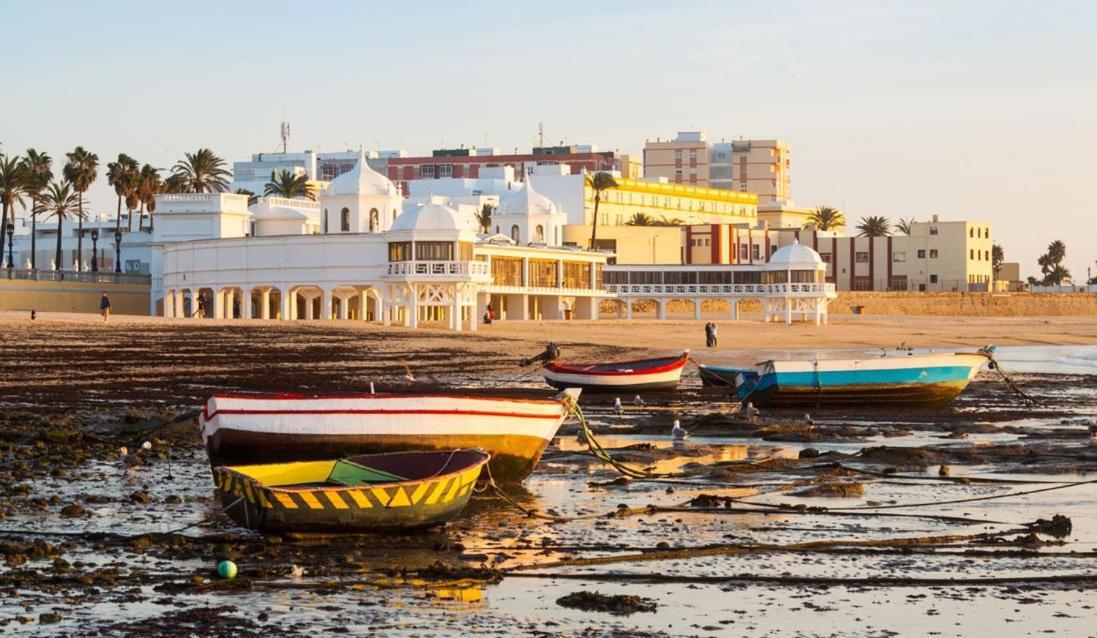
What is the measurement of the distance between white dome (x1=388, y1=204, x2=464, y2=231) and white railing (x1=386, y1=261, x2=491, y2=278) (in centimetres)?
197

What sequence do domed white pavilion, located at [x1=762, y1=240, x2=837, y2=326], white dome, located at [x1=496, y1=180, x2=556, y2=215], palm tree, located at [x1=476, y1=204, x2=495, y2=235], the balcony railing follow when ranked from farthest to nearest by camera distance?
palm tree, located at [x1=476, y1=204, x2=495, y2=235], white dome, located at [x1=496, y1=180, x2=556, y2=215], domed white pavilion, located at [x1=762, y1=240, x2=837, y2=326], the balcony railing

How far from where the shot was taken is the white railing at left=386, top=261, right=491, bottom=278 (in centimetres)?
8681

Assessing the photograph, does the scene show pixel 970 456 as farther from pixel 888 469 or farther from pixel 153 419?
pixel 153 419

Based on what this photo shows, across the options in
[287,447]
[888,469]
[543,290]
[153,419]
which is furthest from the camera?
[543,290]

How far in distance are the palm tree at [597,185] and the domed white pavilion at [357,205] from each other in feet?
130

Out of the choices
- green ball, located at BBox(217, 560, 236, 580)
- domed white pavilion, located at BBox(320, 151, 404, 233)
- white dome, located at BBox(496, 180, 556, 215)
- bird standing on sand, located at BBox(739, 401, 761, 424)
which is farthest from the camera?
white dome, located at BBox(496, 180, 556, 215)

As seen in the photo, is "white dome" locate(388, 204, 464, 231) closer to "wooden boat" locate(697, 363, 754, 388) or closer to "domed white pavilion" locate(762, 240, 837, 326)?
"domed white pavilion" locate(762, 240, 837, 326)

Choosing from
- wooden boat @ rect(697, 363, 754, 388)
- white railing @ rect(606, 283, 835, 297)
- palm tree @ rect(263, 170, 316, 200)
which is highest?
palm tree @ rect(263, 170, 316, 200)

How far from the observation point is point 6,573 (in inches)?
635

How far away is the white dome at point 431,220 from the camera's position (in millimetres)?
88000

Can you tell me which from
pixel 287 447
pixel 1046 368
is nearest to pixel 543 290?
pixel 1046 368

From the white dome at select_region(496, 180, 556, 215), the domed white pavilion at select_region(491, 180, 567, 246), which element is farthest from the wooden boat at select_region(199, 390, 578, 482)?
the white dome at select_region(496, 180, 556, 215)

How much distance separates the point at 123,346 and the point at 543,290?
178ft

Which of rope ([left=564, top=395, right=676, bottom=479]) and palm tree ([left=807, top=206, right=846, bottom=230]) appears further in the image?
palm tree ([left=807, top=206, right=846, bottom=230])
